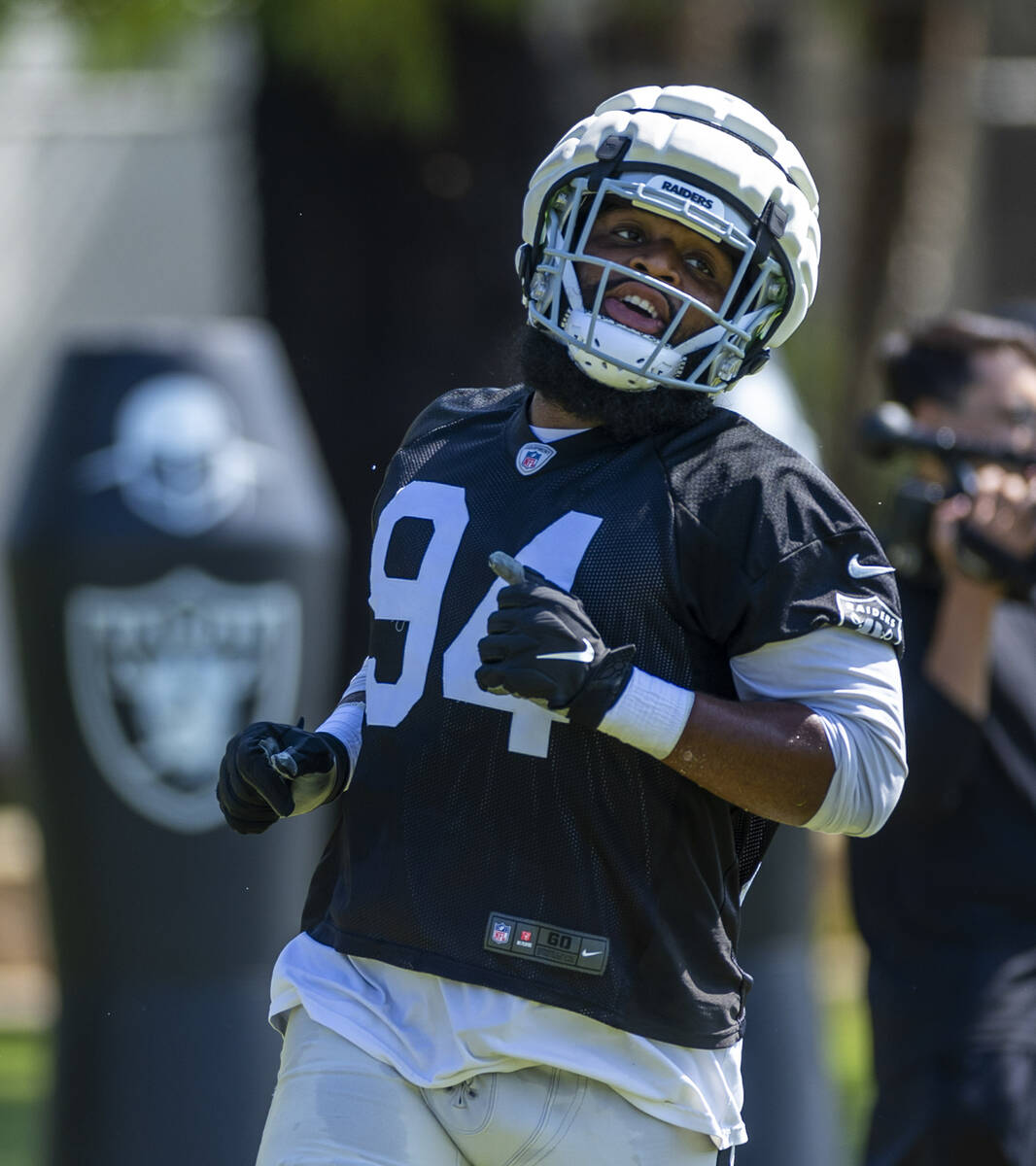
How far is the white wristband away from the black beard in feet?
1.34

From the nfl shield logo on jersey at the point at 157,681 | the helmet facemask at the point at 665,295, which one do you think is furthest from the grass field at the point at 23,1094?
the helmet facemask at the point at 665,295

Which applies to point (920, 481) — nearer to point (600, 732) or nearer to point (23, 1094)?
point (600, 732)

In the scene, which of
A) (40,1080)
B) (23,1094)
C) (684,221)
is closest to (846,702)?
(684,221)

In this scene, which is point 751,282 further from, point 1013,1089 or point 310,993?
point 1013,1089

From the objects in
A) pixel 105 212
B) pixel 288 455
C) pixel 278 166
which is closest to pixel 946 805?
pixel 288 455

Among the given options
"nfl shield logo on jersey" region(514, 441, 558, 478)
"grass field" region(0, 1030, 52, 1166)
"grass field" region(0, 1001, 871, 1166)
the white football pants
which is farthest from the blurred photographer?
"grass field" region(0, 1030, 52, 1166)

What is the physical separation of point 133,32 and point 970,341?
5038mm

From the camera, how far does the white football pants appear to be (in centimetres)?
258

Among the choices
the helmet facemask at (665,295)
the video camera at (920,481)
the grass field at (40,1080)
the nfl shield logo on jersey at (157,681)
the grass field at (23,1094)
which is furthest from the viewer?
the grass field at (40,1080)

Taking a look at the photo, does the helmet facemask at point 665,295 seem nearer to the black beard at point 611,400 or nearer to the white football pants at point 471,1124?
the black beard at point 611,400

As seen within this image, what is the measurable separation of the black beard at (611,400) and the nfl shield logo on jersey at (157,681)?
10.7ft

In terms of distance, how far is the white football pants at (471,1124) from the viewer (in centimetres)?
258

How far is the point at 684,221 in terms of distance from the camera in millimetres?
2777

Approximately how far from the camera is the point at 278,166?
9000 millimetres
